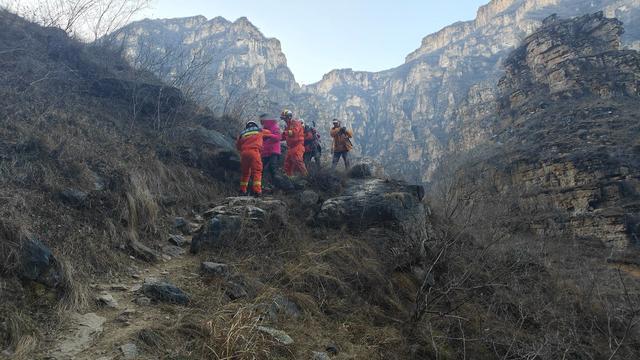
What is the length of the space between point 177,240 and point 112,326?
2.22 metres

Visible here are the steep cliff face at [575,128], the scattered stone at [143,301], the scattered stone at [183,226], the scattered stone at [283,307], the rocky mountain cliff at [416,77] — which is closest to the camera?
the scattered stone at [143,301]

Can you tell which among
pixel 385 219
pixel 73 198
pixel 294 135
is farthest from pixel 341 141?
pixel 73 198

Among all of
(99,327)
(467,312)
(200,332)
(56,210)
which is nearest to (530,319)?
(467,312)

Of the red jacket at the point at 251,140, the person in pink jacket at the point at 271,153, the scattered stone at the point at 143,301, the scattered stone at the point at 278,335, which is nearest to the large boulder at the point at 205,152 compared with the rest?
the person in pink jacket at the point at 271,153

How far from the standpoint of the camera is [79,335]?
2.75m

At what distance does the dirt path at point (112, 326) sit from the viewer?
2.57 m

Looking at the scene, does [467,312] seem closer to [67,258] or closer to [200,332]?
[200,332]

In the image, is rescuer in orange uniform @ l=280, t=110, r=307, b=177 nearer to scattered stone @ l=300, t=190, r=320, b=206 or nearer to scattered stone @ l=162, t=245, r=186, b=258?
scattered stone @ l=300, t=190, r=320, b=206

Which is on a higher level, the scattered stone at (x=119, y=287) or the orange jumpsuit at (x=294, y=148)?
the orange jumpsuit at (x=294, y=148)

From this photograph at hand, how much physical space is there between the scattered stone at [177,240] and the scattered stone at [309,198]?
7.48 feet

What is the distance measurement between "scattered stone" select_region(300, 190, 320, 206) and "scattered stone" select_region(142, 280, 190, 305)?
3.44m

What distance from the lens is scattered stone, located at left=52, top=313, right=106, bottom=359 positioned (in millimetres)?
2543

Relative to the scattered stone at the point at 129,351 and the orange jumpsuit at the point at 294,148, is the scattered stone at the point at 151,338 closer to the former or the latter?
the scattered stone at the point at 129,351

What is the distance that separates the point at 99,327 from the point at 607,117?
25.4 metres
